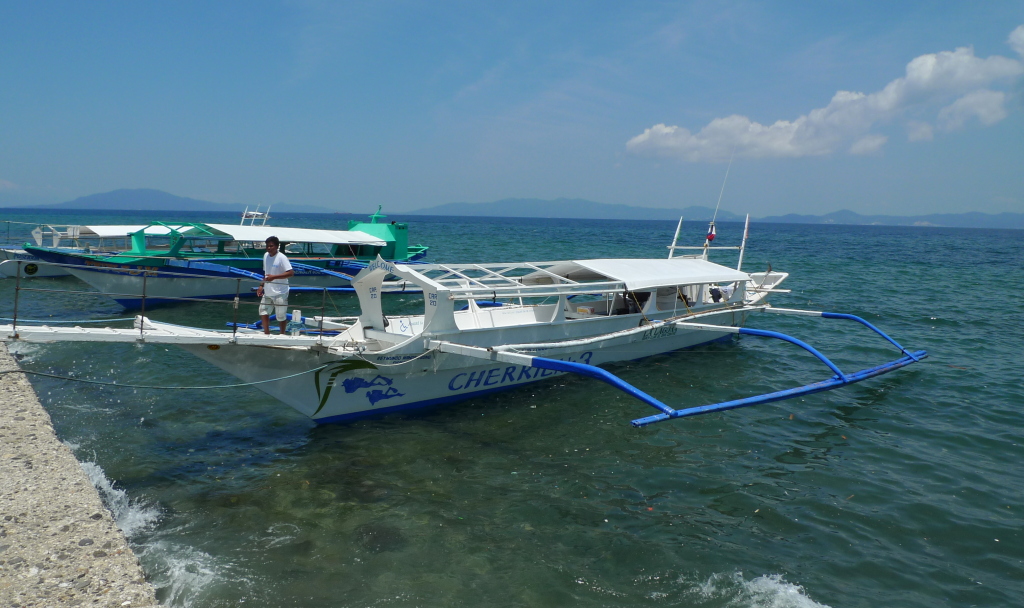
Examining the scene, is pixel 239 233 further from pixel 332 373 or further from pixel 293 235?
pixel 332 373

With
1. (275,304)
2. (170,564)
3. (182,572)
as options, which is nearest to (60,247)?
(275,304)

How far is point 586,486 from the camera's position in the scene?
8.30m

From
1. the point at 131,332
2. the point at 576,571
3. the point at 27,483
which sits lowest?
the point at 576,571

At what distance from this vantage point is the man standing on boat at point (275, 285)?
9.30 metres

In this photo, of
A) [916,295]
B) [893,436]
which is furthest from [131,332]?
[916,295]

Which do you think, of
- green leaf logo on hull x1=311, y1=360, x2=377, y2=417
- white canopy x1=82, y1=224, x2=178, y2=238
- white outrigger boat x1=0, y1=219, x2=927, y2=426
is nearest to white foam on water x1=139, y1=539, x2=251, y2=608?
white outrigger boat x1=0, y1=219, x2=927, y2=426

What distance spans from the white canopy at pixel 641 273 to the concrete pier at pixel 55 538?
8171mm

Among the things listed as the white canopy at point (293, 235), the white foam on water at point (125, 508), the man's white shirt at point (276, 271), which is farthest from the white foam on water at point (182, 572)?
the white canopy at point (293, 235)

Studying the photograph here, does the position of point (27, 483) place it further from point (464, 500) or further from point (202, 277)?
point (202, 277)

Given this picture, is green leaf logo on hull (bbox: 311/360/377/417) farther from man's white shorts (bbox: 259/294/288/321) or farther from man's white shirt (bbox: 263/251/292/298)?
man's white shirt (bbox: 263/251/292/298)

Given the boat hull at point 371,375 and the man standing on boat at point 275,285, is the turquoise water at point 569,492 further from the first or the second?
the man standing on boat at point 275,285

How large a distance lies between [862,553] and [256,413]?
31.3 ft

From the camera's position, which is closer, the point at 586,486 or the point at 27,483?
the point at 27,483

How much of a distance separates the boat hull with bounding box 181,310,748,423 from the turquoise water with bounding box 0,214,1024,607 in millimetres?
341
